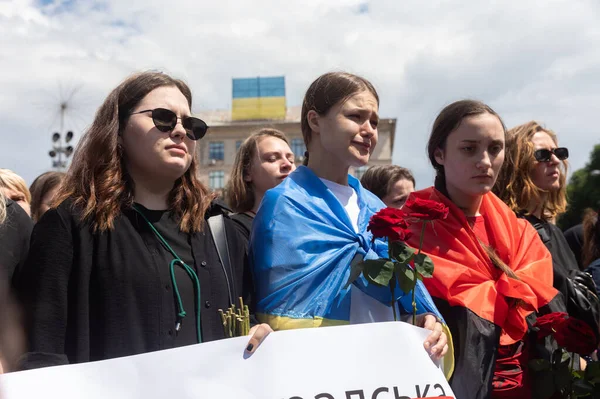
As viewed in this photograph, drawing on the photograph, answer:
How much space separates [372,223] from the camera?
249cm

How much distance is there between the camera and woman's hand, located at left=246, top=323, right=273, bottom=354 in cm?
230

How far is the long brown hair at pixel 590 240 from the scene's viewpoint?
4.93m

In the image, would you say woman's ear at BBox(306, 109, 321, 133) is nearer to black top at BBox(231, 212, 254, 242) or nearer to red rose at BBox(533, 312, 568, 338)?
black top at BBox(231, 212, 254, 242)

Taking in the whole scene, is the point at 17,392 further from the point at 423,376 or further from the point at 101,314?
the point at 423,376

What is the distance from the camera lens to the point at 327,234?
2859mm

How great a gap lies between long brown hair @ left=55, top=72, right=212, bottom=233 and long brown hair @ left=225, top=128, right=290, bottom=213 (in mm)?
1775

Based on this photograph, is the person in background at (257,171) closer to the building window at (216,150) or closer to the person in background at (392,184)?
the person in background at (392,184)

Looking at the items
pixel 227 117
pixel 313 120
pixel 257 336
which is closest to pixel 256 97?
pixel 227 117

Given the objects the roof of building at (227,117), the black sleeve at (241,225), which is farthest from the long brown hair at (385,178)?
the roof of building at (227,117)

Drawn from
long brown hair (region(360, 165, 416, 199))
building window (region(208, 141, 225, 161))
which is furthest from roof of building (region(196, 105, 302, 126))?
long brown hair (region(360, 165, 416, 199))

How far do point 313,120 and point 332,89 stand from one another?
0.61 feet

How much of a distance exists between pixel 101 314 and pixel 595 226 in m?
3.83

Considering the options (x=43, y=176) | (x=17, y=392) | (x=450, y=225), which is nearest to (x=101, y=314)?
(x=17, y=392)

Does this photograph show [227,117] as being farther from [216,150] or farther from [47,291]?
[47,291]
